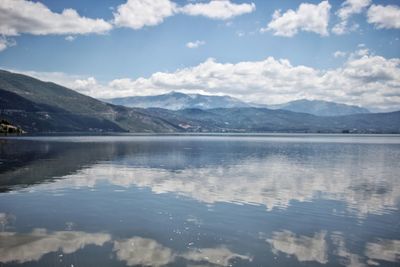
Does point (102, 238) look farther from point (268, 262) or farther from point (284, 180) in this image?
point (284, 180)

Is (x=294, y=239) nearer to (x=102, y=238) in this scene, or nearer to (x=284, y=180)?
(x=102, y=238)

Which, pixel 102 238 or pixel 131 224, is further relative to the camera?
pixel 131 224

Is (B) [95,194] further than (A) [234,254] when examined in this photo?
Yes

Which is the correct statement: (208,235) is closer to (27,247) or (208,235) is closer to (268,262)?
(268,262)

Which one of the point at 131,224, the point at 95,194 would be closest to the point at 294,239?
the point at 131,224

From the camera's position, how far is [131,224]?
37031mm

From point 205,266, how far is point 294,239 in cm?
1047

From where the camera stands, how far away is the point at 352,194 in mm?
56125

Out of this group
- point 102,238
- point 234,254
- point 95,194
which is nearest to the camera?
point 234,254

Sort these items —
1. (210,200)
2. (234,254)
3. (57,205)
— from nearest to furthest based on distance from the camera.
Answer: (234,254) → (57,205) → (210,200)

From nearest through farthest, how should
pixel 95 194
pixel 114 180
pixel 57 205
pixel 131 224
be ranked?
pixel 131 224 → pixel 57 205 → pixel 95 194 → pixel 114 180

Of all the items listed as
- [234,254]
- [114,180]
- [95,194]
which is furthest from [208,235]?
[114,180]

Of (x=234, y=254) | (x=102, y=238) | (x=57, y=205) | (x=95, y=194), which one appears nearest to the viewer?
(x=234, y=254)

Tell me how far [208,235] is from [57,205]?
21517mm
